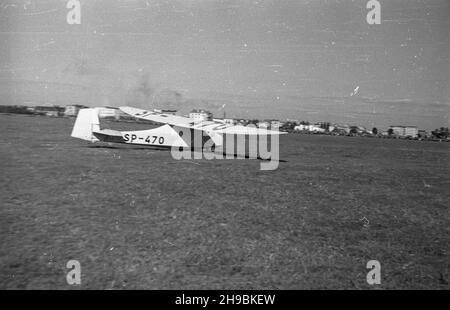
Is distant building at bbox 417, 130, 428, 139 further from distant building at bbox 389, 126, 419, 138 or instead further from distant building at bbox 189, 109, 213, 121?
distant building at bbox 189, 109, 213, 121

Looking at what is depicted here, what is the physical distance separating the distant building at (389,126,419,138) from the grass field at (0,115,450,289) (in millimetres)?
190982

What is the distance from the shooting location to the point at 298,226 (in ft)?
21.4

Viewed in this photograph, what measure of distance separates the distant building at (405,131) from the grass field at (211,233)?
191m

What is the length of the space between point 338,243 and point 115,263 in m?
3.83

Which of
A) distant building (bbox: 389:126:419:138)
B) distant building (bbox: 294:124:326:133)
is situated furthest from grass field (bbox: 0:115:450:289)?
distant building (bbox: 389:126:419:138)

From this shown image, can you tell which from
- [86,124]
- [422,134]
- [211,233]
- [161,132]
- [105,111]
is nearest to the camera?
[211,233]

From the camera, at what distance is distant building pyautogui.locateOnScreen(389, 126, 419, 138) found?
17475 centimetres

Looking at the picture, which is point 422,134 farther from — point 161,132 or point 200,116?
point 161,132

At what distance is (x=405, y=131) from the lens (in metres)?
180

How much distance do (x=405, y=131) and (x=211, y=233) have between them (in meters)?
204

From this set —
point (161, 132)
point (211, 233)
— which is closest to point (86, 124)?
point (161, 132)

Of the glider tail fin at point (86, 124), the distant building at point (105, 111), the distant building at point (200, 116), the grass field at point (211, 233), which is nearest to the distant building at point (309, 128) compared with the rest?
the distant building at point (200, 116)

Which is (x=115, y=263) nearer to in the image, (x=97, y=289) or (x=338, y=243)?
(x=97, y=289)
